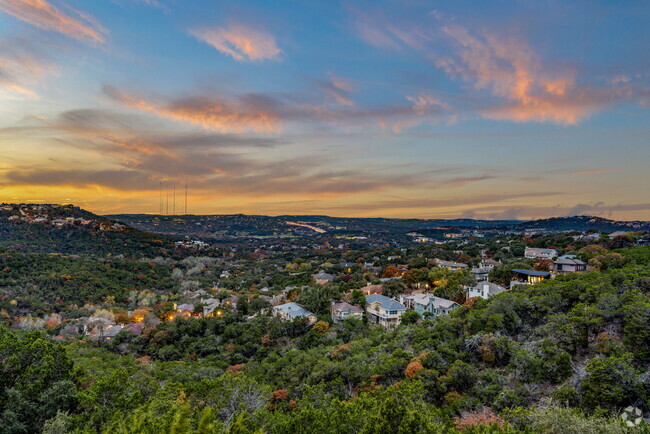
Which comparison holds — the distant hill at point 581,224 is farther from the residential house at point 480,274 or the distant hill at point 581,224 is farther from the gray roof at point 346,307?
the gray roof at point 346,307

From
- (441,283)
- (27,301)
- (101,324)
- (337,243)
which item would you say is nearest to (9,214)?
(27,301)

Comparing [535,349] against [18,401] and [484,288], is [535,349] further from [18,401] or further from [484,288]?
[18,401]

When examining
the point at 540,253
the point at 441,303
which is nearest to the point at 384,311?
the point at 441,303

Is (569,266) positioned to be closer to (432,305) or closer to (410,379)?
(432,305)

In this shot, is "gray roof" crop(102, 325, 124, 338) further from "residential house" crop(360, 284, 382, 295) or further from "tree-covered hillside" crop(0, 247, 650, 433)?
"residential house" crop(360, 284, 382, 295)

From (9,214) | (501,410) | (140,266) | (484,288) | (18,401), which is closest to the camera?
(18,401)

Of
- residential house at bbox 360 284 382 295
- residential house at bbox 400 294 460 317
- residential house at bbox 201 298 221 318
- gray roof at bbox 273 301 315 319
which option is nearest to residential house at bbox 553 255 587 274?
residential house at bbox 400 294 460 317
